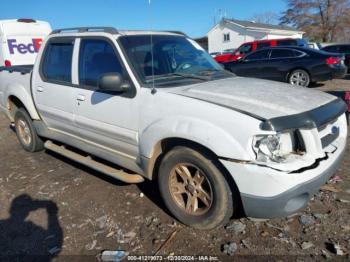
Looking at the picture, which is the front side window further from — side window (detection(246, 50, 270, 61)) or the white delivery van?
the white delivery van

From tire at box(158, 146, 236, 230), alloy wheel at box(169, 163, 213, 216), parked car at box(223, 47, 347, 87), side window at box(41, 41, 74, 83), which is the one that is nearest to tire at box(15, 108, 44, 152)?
side window at box(41, 41, 74, 83)

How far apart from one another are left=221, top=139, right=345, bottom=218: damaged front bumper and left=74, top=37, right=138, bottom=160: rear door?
1.25 metres

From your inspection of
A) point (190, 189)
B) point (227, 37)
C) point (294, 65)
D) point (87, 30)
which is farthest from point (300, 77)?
point (227, 37)

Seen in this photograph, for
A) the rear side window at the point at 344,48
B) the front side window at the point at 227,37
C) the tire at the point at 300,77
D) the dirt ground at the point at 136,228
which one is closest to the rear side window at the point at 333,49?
the rear side window at the point at 344,48

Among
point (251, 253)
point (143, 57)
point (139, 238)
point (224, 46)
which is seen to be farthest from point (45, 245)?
point (224, 46)

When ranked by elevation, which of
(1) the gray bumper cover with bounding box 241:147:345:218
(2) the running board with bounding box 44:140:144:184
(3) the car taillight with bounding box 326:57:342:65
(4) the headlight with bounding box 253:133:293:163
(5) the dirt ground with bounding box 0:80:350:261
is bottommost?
(5) the dirt ground with bounding box 0:80:350:261

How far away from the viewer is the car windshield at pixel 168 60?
140 inches

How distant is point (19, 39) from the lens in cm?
1113

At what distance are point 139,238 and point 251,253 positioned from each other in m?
1.05

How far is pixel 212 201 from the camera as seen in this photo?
9.71 feet

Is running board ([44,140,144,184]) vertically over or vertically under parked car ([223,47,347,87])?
under

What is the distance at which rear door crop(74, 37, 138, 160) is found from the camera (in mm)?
3473

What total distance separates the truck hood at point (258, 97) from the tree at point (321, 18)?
175ft

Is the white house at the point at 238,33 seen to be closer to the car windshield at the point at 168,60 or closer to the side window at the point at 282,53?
the side window at the point at 282,53
